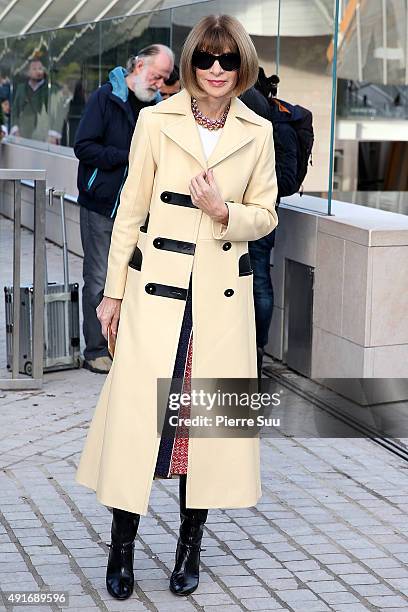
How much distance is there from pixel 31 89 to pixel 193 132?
11.8 metres

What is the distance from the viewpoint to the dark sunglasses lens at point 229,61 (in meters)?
4.00

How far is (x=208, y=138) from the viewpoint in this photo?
4.18 meters

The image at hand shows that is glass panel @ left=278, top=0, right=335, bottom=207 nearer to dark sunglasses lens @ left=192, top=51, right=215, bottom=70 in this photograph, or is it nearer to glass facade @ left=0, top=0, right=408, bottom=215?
glass facade @ left=0, top=0, right=408, bottom=215

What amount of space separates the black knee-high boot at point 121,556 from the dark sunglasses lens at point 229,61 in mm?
1512

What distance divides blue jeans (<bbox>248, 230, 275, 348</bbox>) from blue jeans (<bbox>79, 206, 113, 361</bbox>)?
3.41ft

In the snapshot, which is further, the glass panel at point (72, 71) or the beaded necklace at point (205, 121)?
the glass panel at point (72, 71)

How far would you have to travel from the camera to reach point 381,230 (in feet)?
21.9

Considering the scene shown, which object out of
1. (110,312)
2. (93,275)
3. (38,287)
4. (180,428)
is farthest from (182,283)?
(93,275)

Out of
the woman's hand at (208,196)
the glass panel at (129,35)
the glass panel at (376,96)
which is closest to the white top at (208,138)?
the woman's hand at (208,196)

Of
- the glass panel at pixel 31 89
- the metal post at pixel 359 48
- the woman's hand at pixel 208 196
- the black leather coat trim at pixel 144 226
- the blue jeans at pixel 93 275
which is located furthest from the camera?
the metal post at pixel 359 48

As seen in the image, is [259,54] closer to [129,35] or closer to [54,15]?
[129,35]

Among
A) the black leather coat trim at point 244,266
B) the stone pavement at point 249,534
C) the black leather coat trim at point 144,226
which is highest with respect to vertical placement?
the black leather coat trim at point 144,226

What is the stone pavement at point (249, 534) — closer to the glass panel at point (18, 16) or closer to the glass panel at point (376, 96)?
the glass panel at point (376, 96)

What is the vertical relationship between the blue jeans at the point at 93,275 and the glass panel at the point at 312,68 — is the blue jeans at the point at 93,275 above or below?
below
